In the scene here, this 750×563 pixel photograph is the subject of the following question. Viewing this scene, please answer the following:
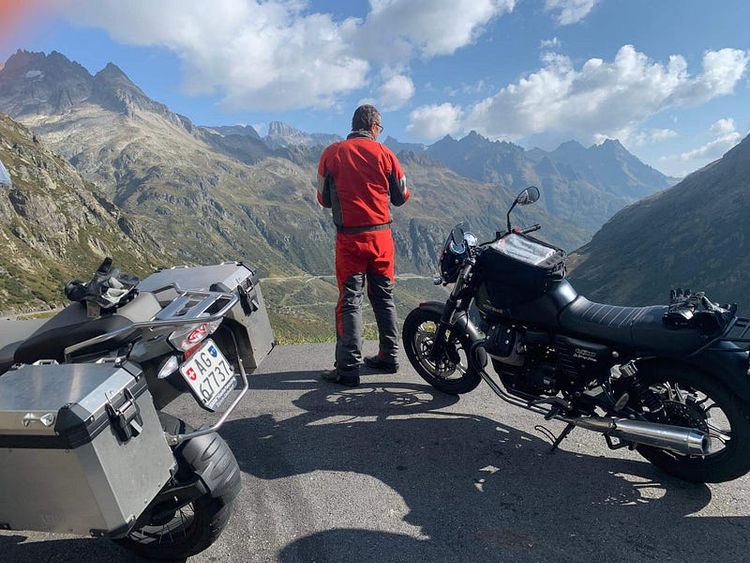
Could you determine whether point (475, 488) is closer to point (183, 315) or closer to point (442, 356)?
point (442, 356)

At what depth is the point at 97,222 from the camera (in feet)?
466

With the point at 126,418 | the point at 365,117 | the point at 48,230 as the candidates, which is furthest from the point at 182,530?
the point at 48,230

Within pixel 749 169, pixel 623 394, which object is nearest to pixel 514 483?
pixel 623 394

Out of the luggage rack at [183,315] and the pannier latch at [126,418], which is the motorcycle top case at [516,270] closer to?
the luggage rack at [183,315]

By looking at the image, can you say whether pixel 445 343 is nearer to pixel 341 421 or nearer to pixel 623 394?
pixel 341 421

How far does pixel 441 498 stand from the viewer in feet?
12.3

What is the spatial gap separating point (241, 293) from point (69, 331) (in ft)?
4.20

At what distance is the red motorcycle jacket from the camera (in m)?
5.57

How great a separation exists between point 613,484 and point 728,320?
1.53 m

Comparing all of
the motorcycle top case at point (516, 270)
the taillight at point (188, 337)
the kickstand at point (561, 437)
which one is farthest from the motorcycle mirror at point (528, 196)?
the taillight at point (188, 337)

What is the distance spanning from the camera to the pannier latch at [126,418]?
229 centimetres

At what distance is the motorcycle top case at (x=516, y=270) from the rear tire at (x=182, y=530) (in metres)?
2.80

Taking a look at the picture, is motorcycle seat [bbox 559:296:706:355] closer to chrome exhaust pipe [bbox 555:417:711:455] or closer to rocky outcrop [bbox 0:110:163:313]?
chrome exhaust pipe [bbox 555:417:711:455]

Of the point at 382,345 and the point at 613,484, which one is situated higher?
the point at 382,345
